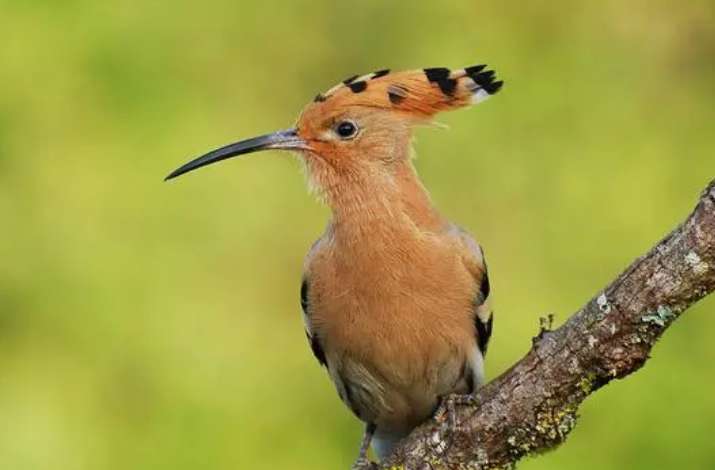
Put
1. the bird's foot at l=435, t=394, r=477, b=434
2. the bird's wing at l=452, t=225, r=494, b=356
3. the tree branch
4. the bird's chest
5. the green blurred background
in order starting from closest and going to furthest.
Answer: the tree branch
the bird's foot at l=435, t=394, r=477, b=434
the bird's chest
the bird's wing at l=452, t=225, r=494, b=356
the green blurred background

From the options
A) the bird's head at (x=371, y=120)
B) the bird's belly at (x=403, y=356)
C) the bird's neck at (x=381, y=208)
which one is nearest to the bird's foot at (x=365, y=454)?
the bird's belly at (x=403, y=356)

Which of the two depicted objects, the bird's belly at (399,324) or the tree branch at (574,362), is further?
the bird's belly at (399,324)

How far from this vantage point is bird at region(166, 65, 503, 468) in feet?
10.0

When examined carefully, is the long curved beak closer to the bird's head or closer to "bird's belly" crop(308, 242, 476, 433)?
the bird's head

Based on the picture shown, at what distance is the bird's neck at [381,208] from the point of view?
3.08 m

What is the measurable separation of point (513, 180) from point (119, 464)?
1.34 m

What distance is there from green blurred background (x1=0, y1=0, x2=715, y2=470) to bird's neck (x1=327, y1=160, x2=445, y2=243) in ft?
3.22

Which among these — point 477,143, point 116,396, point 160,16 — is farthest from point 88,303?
point 477,143

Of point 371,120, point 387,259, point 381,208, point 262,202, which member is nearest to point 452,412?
point 387,259

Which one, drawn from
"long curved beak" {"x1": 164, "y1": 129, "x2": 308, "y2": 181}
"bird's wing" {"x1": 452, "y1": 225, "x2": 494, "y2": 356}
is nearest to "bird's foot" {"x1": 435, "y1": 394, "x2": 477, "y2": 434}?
"bird's wing" {"x1": 452, "y1": 225, "x2": 494, "y2": 356}

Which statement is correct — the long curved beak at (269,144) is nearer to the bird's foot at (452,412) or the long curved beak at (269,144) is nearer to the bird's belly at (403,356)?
the bird's belly at (403,356)

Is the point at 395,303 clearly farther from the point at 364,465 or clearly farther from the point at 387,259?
the point at 364,465

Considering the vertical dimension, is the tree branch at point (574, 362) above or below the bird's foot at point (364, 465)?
above

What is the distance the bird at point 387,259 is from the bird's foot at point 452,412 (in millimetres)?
268
